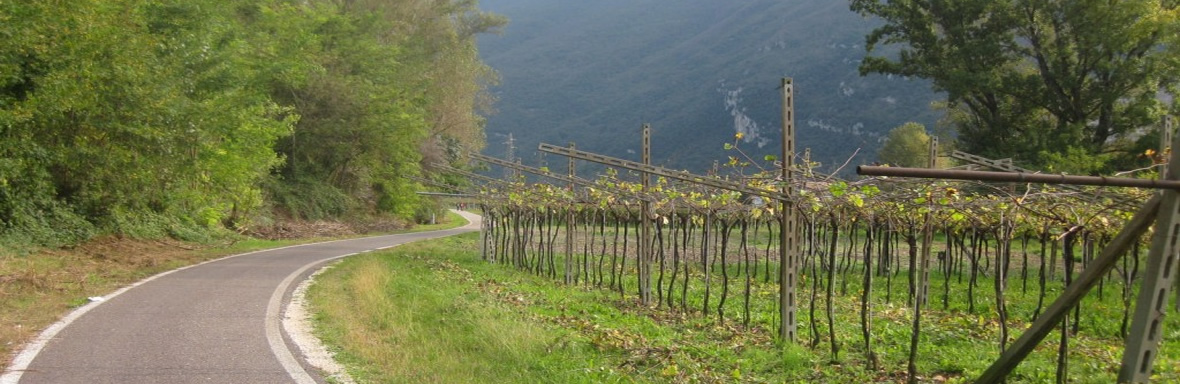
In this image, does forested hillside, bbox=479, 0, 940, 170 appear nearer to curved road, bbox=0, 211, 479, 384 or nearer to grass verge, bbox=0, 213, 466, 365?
grass verge, bbox=0, 213, 466, 365

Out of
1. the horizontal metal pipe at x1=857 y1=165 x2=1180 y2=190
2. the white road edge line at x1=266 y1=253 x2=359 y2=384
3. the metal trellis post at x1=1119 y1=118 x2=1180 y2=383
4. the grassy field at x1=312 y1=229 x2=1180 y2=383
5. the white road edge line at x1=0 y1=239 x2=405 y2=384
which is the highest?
the horizontal metal pipe at x1=857 y1=165 x2=1180 y2=190

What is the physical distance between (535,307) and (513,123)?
94.9 metres

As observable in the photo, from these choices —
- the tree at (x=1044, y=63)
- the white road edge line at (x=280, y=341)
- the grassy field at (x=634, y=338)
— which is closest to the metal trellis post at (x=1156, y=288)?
the grassy field at (x=634, y=338)

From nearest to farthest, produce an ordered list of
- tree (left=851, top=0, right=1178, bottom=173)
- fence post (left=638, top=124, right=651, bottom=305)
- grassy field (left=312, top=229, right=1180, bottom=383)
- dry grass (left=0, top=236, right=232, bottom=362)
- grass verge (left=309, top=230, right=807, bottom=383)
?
1. grass verge (left=309, top=230, right=807, bottom=383)
2. grassy field (left=312, top=229, right=1180, bottom=383)
3. dry grass (left=0, top=236, right=232, bottom=362)
4. fence post (left=638, top=124, right=651, bottom=305)
5. tree (left=851, top=0, right=1178, bottom=173)

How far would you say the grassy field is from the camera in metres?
7.71

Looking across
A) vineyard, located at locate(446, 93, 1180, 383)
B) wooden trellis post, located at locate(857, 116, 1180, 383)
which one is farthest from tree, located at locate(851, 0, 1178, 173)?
wooden trellis post, located at locate(857, 116, 1180, 383)

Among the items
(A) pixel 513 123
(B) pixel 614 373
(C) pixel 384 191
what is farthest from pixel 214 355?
(A) pixel 513 123

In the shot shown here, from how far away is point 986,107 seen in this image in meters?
30.6

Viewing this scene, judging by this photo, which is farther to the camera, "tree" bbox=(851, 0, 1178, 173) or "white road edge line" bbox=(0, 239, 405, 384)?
"tree" bbox=(851, 0, 1178, 173)

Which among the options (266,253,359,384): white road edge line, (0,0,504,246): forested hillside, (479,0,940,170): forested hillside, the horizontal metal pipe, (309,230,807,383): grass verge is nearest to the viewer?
the horizontal metal pipe

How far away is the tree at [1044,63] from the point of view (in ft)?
83.1

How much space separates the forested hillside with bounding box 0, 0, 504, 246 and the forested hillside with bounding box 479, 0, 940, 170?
62.9 feet

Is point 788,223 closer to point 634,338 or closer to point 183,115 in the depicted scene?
point 634,338

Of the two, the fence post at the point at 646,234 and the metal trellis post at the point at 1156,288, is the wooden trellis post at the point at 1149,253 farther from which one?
the fence post at the point at 646,234
